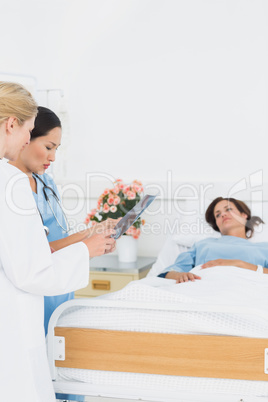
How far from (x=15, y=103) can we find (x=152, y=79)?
216cm

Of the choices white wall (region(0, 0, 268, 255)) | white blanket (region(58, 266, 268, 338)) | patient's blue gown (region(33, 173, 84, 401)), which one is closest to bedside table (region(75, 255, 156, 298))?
white wall (region(0, 0, 268, 255))

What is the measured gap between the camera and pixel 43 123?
6.88 feet

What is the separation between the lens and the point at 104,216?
132 inches

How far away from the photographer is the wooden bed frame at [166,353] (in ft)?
5.31

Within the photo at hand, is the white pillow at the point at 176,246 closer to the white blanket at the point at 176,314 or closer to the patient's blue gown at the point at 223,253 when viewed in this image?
the patient's blue gown at the point at 223,253

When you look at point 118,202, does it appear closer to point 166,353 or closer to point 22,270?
point 166,353

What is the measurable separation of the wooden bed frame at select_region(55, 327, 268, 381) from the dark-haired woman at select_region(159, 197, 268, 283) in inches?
28.2

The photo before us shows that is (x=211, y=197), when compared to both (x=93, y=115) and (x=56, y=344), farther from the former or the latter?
(x=56, y=344)

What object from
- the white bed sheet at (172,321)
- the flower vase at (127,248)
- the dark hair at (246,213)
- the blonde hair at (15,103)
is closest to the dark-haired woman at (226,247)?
the dark hair at (246,213)

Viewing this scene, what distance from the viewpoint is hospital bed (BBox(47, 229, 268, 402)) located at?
1624mm

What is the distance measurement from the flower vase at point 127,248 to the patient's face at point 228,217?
2.01 feet

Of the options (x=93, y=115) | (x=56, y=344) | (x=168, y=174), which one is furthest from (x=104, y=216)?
(x=56, y=344)

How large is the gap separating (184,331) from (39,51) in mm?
2694

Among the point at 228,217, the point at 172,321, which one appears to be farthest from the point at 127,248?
the point at 172,321
